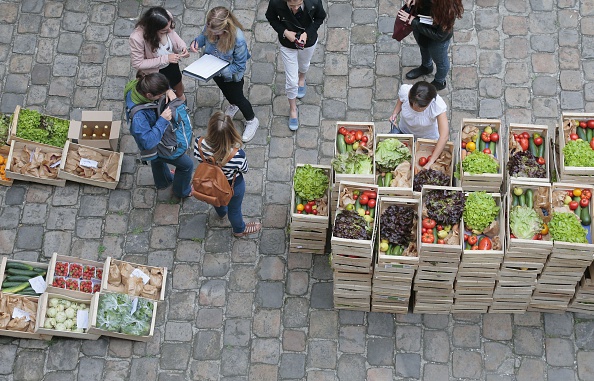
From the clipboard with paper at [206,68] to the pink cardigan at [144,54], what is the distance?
0.34m

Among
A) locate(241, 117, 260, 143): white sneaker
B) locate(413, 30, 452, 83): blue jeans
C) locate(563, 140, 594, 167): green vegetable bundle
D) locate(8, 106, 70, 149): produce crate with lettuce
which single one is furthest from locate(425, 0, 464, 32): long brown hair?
locate(8, 106, 70, 149): produce crate with lettuce

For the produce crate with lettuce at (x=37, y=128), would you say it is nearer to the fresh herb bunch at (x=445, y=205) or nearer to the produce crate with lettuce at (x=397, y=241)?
the produce crate with lettuce at (x=397, y=241)

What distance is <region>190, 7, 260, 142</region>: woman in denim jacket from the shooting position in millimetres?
9430

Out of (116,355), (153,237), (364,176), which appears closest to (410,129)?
(364,176)

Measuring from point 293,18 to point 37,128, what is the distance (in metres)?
3.81

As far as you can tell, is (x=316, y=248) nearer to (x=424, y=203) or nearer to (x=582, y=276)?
(x=424, y=203)

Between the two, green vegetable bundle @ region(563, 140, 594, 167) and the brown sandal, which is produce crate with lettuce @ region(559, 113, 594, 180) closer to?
green vegetable bundle @ region(563, 140, 594, 167)

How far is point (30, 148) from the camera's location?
10.5m

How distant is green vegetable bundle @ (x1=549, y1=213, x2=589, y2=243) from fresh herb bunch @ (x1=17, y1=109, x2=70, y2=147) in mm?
6515

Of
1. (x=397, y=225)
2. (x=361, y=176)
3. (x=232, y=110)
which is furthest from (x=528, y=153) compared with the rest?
(x=232, y=110)

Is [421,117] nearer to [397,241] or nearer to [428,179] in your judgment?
[428,179]

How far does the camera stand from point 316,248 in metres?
9.91

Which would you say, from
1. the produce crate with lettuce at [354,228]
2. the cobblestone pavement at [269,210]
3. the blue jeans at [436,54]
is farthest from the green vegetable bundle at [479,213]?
the blue jeans at [436,54]

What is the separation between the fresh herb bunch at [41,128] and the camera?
10.5 metres
